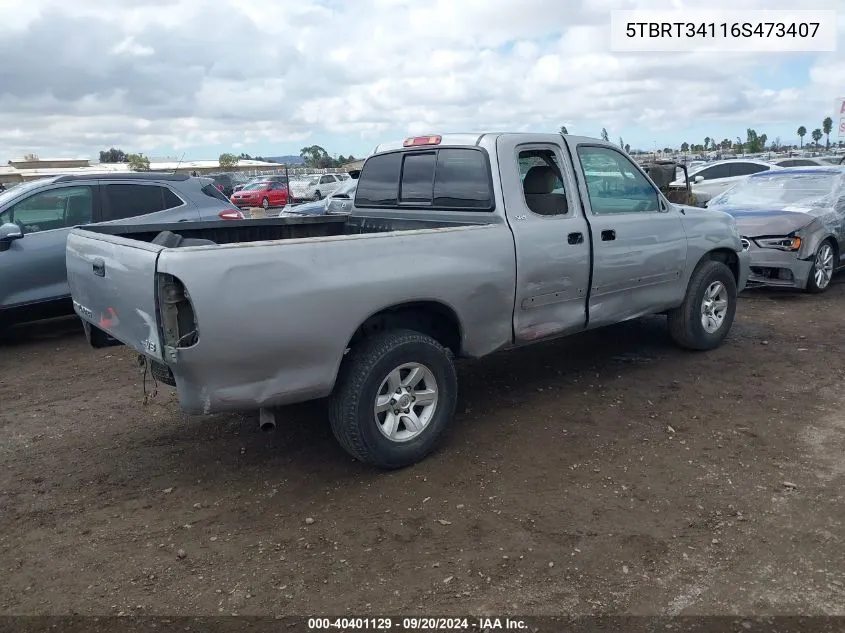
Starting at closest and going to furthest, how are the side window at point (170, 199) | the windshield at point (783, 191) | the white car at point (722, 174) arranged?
the side window at point (170, 199) → the windshield at point (783, 191) → the white car at point (722, 174)

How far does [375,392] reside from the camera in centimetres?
398

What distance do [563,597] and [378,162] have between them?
3852mm

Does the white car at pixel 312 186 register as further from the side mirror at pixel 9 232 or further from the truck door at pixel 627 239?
the truck door at pixel 627 239

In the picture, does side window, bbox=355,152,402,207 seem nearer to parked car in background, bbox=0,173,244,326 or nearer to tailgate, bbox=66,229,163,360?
tailgate, bbox=66,229,163,360

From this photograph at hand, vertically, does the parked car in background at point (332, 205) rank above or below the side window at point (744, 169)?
below

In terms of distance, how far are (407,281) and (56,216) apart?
5.39 metres

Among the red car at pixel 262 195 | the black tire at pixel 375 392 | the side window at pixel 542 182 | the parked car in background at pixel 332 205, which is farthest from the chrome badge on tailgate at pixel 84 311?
the red car at pixel 262 195

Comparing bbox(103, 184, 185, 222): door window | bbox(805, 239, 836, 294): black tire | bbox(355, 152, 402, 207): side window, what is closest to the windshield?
bbox(805, 239, 836, 294): black tire

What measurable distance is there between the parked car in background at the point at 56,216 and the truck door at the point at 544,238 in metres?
4.69

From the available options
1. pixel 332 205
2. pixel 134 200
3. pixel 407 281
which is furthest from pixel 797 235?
pixel 332 205

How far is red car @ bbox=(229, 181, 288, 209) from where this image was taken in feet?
110

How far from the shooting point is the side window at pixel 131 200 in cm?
792

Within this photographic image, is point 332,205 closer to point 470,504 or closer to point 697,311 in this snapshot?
point 697,311

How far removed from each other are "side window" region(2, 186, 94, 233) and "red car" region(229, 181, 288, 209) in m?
25.8
